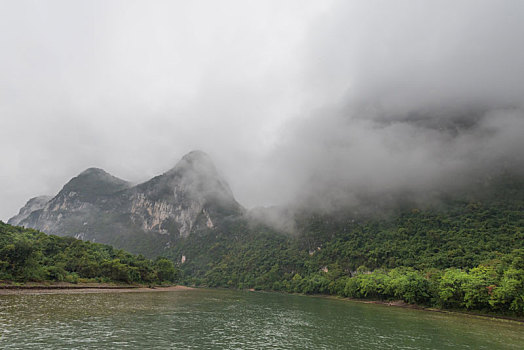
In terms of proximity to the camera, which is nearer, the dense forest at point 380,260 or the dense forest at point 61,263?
the dense forest at point 61,263

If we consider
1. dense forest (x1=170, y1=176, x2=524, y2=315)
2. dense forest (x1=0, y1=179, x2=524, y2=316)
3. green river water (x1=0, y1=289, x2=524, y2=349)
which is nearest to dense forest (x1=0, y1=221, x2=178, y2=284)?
dense forest (x1=0, y1=179, x2=524, y2=316)

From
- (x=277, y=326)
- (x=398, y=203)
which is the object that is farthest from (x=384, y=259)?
(x=277, y=326)

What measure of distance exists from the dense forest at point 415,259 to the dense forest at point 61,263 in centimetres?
7249

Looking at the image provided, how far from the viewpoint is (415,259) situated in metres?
114

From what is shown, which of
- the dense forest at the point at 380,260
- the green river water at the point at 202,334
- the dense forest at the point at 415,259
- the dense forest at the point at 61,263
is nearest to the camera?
the green river water at the point at 202,334

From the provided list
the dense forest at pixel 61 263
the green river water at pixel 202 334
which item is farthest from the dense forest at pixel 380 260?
the green river water at pixel 202 334

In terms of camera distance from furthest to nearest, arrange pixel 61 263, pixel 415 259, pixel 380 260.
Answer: pixel 380 260, pixel 415 259, pixel 61 263

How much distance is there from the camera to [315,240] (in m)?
188

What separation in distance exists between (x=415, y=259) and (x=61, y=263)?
121843 mm

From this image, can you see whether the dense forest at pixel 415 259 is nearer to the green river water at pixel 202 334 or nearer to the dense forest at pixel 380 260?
the dense forest at pixel 380 260

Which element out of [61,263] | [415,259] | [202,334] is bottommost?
[202,334]

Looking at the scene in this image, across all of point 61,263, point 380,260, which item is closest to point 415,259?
point 380,260

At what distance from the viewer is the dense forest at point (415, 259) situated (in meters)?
61.3

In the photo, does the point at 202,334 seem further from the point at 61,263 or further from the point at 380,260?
the point at 380,260
